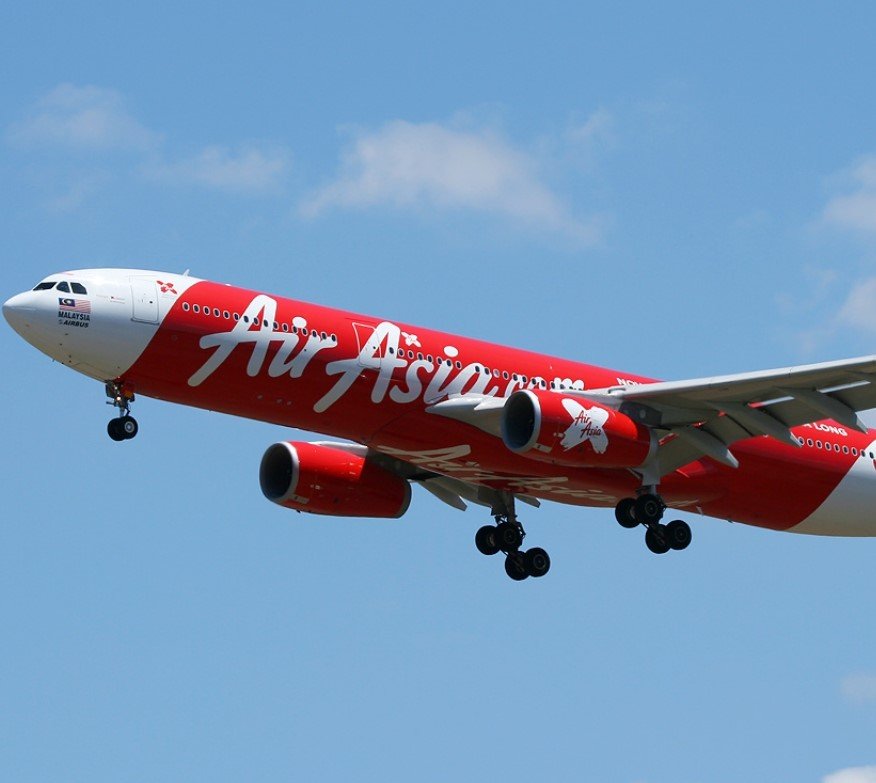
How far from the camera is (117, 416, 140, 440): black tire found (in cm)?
4000

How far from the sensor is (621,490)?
43.4 m

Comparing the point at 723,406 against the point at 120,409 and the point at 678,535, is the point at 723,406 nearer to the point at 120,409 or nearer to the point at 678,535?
the point at 678,535

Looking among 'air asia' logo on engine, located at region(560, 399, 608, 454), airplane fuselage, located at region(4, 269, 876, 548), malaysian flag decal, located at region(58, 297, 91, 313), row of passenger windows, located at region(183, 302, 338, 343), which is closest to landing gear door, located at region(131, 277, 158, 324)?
airplane fuselage, located at region(4, 269, 876, 548)

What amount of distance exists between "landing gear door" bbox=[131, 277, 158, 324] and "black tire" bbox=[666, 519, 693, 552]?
13142 millimetres

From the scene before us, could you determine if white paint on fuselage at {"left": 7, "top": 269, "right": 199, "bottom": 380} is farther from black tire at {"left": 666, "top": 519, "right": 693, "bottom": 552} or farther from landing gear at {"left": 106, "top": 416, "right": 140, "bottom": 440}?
black tire at {"left": 666, "top": 519, "right": 693, "bottom": 552}

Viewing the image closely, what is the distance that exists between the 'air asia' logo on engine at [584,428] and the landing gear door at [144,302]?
914cm

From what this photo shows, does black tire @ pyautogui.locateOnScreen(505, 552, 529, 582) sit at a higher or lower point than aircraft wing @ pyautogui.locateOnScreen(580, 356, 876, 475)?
lower

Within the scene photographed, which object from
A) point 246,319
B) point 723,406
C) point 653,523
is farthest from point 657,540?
point 246,319

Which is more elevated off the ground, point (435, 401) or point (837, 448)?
point (837, 448)

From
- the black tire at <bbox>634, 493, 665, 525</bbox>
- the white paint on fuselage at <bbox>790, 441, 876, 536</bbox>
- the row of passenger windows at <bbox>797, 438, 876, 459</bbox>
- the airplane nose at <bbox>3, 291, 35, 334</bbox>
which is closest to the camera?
the airplane nose at <bbox>3, 291, 35, 334</bbox>

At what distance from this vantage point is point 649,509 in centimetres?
4281

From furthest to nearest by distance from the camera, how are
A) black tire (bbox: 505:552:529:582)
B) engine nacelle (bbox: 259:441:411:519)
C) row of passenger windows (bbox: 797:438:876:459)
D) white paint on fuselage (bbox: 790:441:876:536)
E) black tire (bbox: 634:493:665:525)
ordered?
black tire (bbox: 505:552:529:582)
white paint on fuselage (bbox: 790:441:876:536)
row of passenger windows (bbox: 797:438:876:459)
engine nacelle (bbox: 259:441:411:519)
black tire (bbox: 634:493:665:525)

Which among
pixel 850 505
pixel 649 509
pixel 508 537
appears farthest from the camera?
pixel 508 537

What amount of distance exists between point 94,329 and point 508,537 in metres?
12.9
